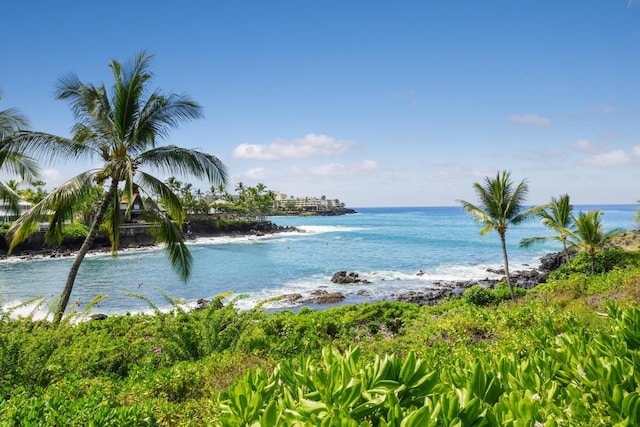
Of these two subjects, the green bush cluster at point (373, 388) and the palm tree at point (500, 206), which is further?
the palm tree at point (500, 206)

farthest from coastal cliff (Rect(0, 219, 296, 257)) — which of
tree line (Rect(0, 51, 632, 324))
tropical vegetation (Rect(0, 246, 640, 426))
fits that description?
A: tropical vegetation (Rect(0, 246, 640, 426))

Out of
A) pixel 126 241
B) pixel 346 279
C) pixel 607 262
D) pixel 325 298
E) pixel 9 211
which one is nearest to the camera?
pixel 607 262

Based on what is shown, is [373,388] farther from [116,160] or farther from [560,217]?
[560,217]

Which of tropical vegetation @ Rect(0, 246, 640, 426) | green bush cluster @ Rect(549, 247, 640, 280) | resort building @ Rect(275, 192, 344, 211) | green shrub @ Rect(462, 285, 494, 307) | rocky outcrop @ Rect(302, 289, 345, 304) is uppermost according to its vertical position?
resort building @ Rect(275, 192, 344, 211)

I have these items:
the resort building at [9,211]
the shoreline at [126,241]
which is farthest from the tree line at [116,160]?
the shoreline at [126,241]

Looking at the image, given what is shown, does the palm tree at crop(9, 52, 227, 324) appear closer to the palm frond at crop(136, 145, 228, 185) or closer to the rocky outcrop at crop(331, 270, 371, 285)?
the palm frond at crop(136, 145, 228, 185)

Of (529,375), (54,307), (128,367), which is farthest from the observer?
(54,307)

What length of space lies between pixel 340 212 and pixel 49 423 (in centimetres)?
17300

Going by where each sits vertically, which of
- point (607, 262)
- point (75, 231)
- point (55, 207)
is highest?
point (55, 207)

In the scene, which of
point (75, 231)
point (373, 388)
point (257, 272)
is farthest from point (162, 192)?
point (75, 231)

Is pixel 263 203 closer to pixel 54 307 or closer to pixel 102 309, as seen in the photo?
pixel 102 309

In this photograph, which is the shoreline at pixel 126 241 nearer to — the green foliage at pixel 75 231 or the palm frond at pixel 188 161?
the green foliage at pixel 75 231

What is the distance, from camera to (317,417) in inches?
56.4

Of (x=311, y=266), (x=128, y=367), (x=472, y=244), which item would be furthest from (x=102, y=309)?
(x=472, y=244)
